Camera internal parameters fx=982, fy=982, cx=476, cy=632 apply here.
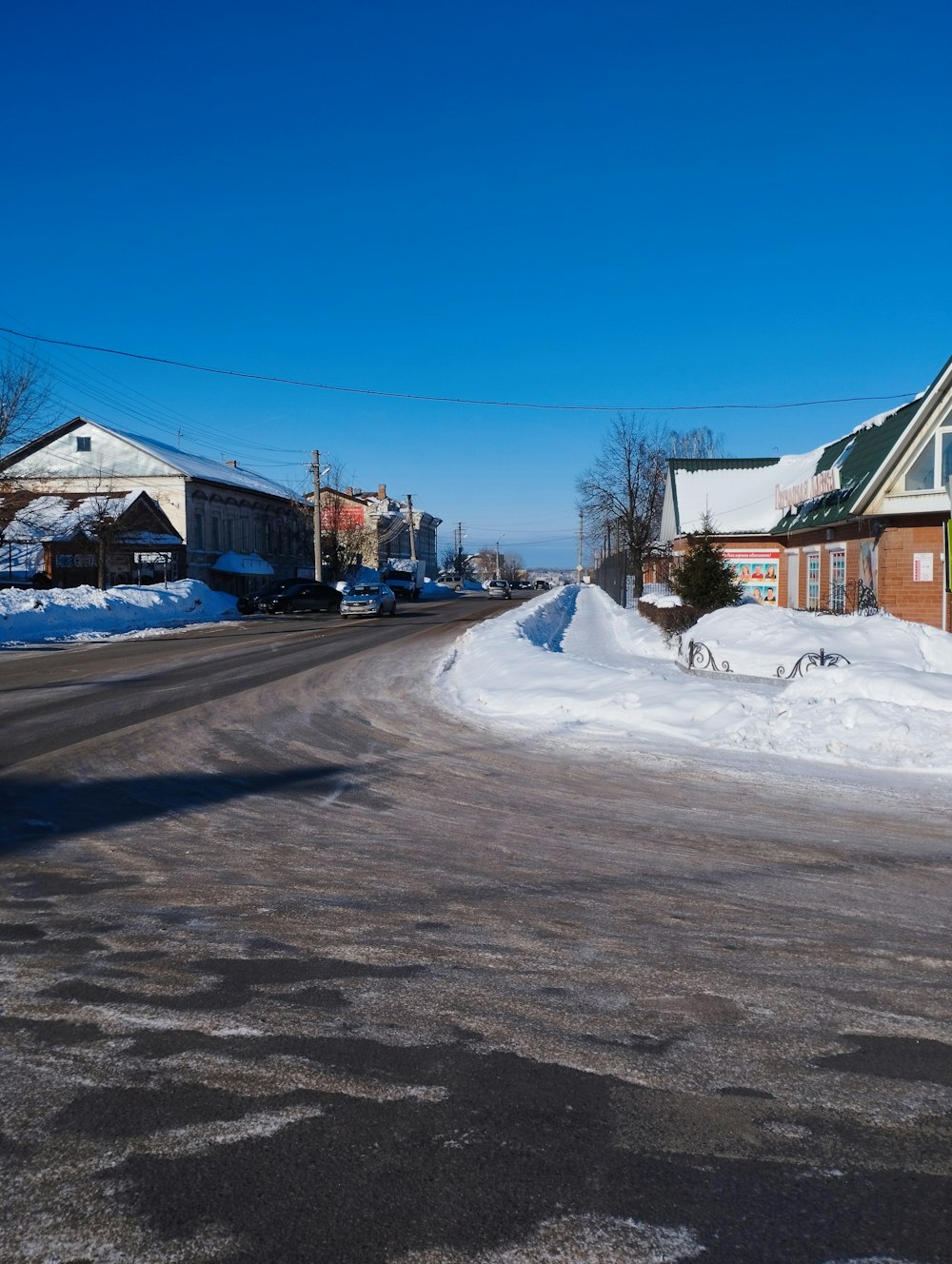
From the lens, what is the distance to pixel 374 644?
24500mm

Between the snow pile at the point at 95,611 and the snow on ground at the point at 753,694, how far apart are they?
48.9ft

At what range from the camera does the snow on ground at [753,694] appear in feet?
31.8

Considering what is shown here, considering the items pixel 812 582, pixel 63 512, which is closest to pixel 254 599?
pixel 63 512

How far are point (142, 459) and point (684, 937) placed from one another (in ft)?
179

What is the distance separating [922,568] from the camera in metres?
21.5

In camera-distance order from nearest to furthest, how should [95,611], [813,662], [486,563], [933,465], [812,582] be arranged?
1. [813,662]
2. [933,465]
3. [812,582]
4. [95,611]
5. [486,563]

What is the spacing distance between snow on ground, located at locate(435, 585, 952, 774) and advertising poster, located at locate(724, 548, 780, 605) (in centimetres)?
1598

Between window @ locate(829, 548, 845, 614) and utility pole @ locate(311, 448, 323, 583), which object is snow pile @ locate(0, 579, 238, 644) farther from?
window @ locate(829, 548, 845, 614)

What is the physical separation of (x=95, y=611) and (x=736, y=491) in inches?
968

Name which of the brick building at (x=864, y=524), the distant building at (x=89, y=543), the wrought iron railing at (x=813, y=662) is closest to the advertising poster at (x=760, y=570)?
the brick building at (x=864, y=524)

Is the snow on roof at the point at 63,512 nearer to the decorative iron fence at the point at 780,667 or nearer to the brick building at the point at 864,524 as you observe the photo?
the brick building at the point at 864,524

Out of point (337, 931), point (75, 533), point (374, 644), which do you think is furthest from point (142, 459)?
point (337, 931)

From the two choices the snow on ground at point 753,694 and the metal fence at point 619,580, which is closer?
the snow on ground at point 753,694

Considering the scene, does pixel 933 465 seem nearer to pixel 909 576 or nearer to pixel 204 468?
pixel 909 576
